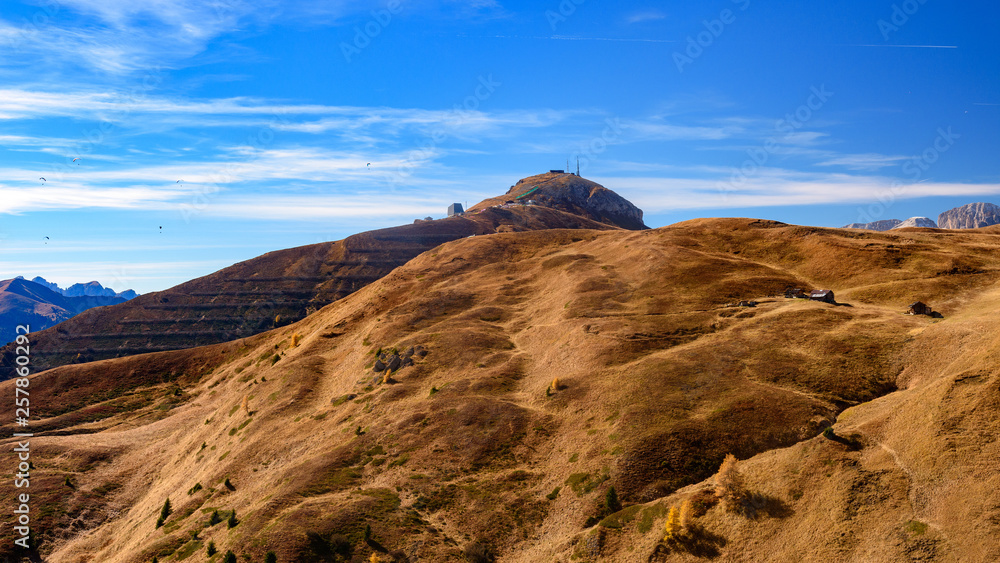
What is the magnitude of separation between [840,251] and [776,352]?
43918 millimetres

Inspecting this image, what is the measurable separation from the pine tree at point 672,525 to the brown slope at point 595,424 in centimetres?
131

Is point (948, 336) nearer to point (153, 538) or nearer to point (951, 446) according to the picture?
point (951, 446)

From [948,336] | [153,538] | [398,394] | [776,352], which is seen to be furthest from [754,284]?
[153,538]

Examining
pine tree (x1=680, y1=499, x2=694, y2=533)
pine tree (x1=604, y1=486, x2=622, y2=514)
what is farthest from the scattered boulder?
pine tree (x1=680, y1=499, x2=694, y2=533)

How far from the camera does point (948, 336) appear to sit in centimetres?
5281

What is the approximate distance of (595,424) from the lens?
54.9 m

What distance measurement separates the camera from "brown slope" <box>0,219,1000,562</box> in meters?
37.7

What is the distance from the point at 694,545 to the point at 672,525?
2157mm

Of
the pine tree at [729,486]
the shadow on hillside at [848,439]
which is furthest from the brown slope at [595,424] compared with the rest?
the pine tree at [729,486]

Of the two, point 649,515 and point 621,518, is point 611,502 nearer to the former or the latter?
point 621,518

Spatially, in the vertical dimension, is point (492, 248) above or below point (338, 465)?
above

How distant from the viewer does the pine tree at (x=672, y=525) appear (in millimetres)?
38156

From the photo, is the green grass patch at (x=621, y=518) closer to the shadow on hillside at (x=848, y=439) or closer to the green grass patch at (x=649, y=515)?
the green grass patch at (x=649, y=515)

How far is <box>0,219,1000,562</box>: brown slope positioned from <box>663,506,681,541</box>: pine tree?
1.31 metres
